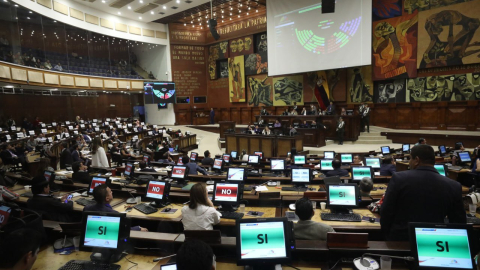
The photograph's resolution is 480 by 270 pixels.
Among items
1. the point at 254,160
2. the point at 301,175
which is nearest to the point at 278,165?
the point at 254,160

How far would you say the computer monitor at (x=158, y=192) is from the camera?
186 inches

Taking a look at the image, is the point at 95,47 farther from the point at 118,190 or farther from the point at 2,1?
the point at 118,190

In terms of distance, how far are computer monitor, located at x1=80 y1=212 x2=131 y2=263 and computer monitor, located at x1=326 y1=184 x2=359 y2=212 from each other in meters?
2.82

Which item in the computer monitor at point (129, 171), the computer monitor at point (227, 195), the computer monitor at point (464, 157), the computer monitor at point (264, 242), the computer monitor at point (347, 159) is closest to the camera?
the computer monitor at point (264, 242)

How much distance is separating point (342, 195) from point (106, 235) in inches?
124

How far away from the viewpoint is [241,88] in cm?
2075

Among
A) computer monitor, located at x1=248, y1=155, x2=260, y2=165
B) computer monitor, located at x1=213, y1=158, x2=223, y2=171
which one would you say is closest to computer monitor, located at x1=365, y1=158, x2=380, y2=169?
computer monitor, located at x1=248, y1=155, x2=260, y2=165

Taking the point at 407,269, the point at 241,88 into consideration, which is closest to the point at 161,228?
the point at 407,269

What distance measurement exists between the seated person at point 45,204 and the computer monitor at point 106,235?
5.03 feet

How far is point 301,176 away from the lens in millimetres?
5715

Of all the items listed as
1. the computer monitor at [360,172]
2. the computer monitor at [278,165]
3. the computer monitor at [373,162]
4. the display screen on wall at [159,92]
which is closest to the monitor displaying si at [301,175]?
the computer monitor at [360,172]

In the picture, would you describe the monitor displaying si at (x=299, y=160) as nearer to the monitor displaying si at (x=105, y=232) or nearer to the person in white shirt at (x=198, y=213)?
the person in white shirt at (x=198, y=213)

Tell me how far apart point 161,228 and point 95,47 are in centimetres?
2203

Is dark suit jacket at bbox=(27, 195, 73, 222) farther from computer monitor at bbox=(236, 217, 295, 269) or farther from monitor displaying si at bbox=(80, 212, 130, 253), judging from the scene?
computer monitor at bbox=(236, 217, 295, 269)
